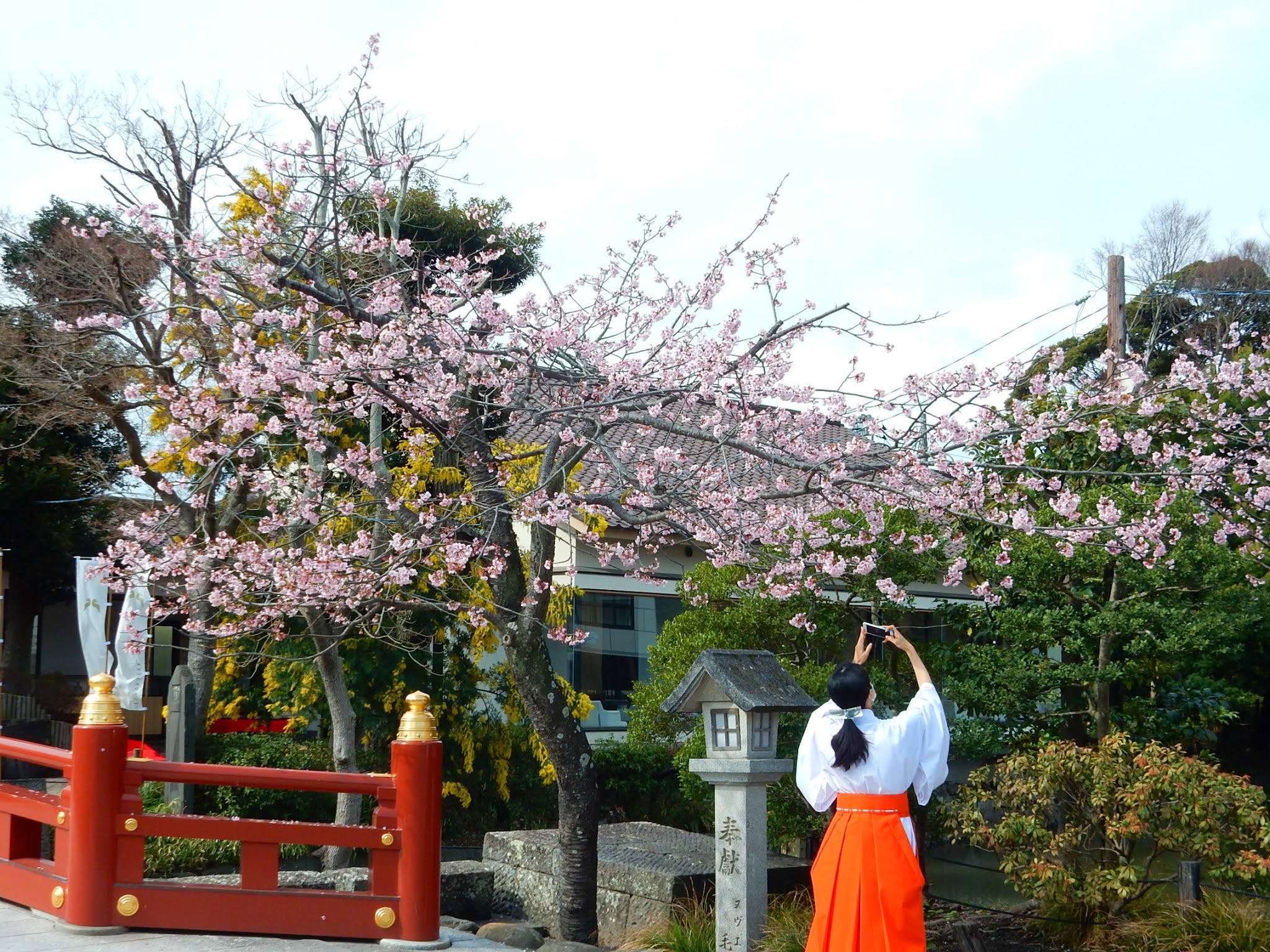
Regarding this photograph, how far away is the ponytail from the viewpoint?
488 cm

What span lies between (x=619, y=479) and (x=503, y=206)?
1324 cm

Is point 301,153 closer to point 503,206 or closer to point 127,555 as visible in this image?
point 127,555

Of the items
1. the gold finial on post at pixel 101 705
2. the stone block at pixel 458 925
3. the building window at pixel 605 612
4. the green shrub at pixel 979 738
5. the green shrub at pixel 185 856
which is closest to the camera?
the gold finial on post at pixel 101 705

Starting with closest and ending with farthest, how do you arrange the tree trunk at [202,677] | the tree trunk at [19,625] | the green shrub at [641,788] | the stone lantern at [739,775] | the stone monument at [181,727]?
the stone lantern at [739,775] < the stone monument at [181,727] < the tree trunk at [202,677] < the green shrub at [641,788] < the tree trunk at [19,625]

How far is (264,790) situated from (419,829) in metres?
7.44

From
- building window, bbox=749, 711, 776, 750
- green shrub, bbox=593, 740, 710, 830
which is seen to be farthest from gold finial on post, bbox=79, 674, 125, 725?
green shrub, bbox=593, 740, 710, 830

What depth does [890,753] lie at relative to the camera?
4918 millimetres

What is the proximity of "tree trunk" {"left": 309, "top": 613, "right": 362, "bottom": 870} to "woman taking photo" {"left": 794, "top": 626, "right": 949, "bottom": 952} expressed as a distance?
22.6 feet

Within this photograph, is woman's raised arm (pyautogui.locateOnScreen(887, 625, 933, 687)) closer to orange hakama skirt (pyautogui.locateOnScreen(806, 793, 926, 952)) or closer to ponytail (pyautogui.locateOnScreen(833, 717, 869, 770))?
ponytail (pyautogui.locateOnScreen(833, 717, 869, 770))

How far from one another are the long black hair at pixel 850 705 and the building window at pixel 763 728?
6.16 feet

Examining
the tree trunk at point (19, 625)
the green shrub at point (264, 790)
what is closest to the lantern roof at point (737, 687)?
the green shrub at point (264, 790)

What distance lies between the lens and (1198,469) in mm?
7586

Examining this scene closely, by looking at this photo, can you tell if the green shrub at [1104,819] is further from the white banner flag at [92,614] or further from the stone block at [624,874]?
the white banner flag at [92,614]

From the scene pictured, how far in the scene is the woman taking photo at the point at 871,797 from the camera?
490cm
